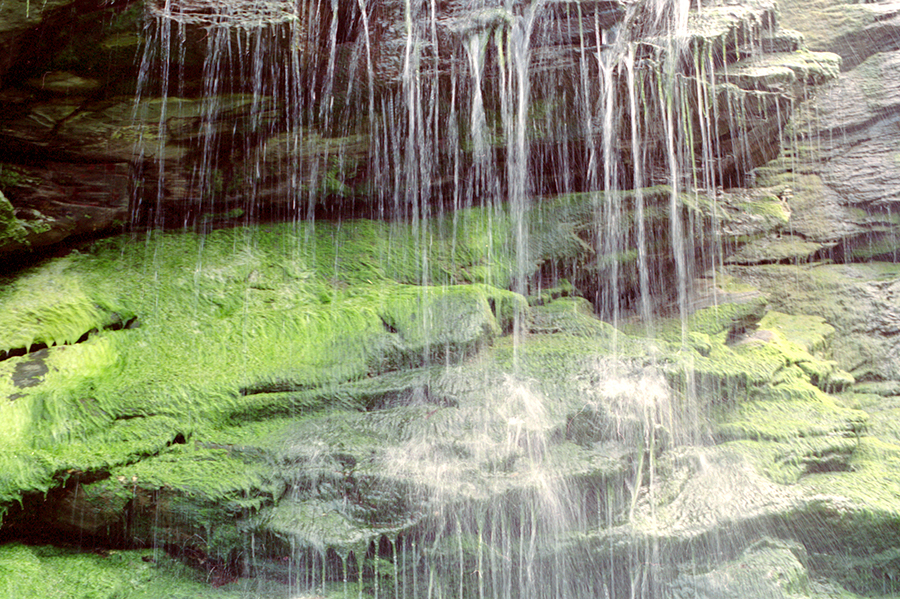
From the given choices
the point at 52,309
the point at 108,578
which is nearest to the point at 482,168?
the point at 52,309

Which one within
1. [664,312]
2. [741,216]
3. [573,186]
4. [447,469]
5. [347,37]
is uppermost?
[347,37]

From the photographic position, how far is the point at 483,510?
4.06 m

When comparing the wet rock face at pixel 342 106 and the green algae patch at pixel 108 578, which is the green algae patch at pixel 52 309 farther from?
the green algae patch at pixel 108 578

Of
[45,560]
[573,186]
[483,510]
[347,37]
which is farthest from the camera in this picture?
[573,186]

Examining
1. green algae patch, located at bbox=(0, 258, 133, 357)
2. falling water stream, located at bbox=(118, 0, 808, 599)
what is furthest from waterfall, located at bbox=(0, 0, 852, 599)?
green algae patch, located at bbox=(0, 258, 133, 357)

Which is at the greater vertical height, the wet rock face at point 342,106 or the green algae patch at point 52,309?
the wet rock face at point 342,106

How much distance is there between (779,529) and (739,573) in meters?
0.52

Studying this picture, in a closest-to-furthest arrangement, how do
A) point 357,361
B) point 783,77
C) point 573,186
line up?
point 357,361 → point 783,77 → point 573,186

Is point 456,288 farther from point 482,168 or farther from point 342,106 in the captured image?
point 342,106

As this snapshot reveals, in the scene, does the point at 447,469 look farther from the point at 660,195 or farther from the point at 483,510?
the point at 660,195

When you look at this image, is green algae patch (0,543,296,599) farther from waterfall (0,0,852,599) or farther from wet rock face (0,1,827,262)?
wet rock face (0,1,827,262)

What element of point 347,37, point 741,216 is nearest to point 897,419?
point 741,216

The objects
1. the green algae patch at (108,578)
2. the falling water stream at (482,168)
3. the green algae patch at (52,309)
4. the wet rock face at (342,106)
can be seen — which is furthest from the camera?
the wet rock face at (342,106)

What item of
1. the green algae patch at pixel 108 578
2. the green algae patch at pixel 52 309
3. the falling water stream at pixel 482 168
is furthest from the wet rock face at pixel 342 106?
the green algae patch at pixel 108 578
